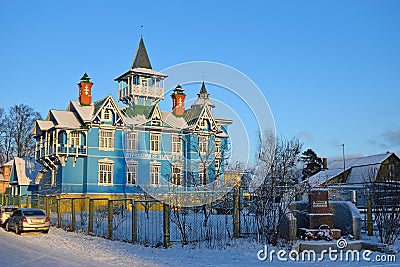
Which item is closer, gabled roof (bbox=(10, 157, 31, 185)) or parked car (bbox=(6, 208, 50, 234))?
parked car (bbox=(6, 208, 50, 234))

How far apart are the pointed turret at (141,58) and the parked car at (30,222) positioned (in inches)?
1355

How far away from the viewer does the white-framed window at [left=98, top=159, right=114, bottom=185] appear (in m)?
47.6

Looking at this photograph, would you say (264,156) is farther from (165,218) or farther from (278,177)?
(165,218)

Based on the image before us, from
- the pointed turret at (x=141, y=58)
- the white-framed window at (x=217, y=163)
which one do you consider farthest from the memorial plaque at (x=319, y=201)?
the pointed turret at (x=141, y=58)

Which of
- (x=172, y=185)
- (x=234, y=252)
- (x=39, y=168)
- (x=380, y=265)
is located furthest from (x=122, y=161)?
(x=380, y=265)

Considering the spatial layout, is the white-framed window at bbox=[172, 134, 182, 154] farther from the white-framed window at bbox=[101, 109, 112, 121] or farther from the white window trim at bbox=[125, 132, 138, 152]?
the white-framed window at bbox=[101, 109, 112, 121]

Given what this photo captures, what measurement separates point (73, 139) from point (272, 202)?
33936 millimetres

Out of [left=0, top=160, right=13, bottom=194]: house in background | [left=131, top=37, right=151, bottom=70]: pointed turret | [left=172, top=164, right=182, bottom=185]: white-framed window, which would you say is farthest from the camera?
[left=0, top=160, right=13, bottom=194]: house in background

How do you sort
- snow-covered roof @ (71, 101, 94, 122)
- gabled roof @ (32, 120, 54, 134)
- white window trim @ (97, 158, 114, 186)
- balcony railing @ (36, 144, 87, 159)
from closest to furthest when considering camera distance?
balcony railing @ (36, 144, 87, 159) → white window trim @ (97, 158, 114, 186) → snow-covered roof @ (71, 101, 94, 122) → gabled roof @ (32, 120, 54, 134)

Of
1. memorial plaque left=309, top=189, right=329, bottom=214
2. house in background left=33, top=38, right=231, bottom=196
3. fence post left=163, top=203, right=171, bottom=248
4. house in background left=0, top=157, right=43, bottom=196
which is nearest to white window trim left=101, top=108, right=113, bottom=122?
house in background left=33, top=38, right=231, bottom=196

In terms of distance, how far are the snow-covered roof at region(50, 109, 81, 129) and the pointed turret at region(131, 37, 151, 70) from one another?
11.9 m

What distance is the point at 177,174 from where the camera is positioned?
89.4 ft

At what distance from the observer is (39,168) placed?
55.9m

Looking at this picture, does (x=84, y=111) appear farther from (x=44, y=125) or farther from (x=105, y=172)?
(x=105, y=172)
